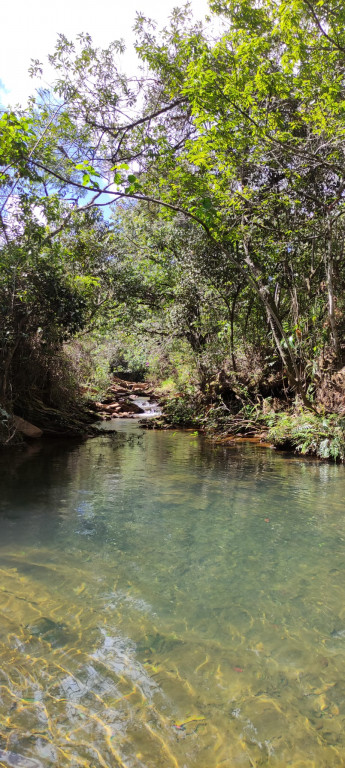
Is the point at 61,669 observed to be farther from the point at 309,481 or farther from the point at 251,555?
the point at 309,481

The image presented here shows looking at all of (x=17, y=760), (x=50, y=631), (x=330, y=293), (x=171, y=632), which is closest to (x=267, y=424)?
(x=330, y=293)

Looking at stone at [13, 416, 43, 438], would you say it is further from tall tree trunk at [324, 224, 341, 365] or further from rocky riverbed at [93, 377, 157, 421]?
tall tree trunk at [324, 224, 341, 365]

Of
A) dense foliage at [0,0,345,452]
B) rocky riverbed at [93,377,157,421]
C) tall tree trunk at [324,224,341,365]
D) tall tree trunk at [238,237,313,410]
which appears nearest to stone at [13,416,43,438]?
dense foliage at [0,0,345,452]

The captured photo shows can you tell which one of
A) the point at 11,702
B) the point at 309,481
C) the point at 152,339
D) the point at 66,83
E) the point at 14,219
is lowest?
the point at 11,702

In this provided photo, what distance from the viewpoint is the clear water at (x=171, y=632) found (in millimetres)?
1736

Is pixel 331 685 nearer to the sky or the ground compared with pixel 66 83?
nearer to the ground

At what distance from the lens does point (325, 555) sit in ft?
11.8

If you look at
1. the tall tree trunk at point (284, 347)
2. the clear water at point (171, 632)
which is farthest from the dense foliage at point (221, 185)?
the clear water at point (171, 632)

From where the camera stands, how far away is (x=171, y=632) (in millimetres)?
2475

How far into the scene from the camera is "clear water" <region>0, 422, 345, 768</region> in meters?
1.74

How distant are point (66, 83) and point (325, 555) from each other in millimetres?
9732

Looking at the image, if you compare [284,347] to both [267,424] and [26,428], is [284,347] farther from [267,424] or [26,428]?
[26,428]

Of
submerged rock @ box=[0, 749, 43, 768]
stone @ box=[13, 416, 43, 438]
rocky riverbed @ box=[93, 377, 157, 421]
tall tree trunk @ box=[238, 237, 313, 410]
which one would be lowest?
submerged rock @ box=[0, 749, 43, 768]

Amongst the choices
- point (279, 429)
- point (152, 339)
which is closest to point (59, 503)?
point (279, 429)
